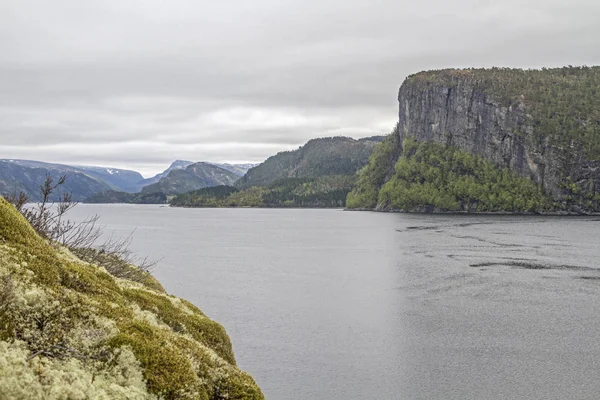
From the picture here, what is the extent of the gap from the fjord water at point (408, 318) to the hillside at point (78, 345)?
13.4m

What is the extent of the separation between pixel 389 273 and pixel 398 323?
846 inches

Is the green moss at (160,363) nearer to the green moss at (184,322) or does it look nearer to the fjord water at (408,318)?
the green moss at (184,322)

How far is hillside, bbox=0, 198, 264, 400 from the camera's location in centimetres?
625

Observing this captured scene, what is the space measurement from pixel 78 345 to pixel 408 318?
2844 cm

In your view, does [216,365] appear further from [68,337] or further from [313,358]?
[313,358]

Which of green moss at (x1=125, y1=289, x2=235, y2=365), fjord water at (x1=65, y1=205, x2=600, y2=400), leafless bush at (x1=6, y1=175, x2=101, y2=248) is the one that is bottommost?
fjord water at (x1=65, y1=205, x2=600, y2=400)

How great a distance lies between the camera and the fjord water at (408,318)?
22109 mm

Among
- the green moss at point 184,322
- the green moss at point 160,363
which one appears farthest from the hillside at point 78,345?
the green moss at point 184,322

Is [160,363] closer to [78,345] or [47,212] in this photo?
[78,345]

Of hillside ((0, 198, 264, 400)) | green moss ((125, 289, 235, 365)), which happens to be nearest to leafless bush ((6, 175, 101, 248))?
green moss ((125, 289, 235, 365))

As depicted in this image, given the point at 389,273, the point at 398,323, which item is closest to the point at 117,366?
the point at 398,323

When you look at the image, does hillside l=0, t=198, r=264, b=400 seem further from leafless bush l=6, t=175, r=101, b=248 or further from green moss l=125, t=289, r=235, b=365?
leafless bush l=6, t=175, r=101, b=248

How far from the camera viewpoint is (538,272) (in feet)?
169

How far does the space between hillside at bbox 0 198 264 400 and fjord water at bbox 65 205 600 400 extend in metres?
13.4
